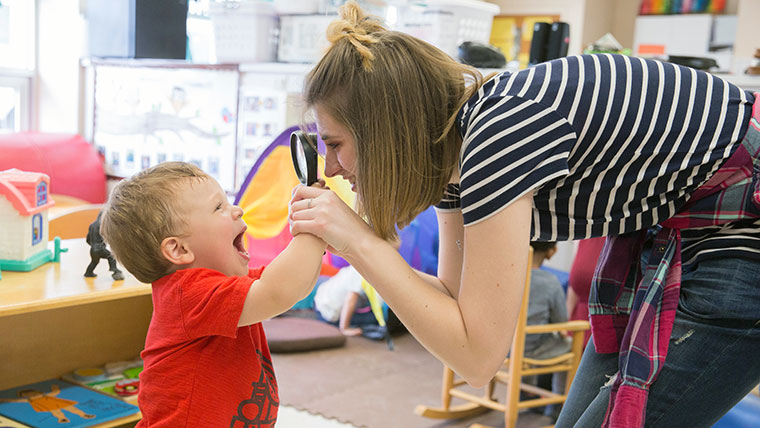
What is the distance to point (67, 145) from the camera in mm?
3900

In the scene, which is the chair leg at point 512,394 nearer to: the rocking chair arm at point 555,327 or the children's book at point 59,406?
the rocking chair arm at point 555,327

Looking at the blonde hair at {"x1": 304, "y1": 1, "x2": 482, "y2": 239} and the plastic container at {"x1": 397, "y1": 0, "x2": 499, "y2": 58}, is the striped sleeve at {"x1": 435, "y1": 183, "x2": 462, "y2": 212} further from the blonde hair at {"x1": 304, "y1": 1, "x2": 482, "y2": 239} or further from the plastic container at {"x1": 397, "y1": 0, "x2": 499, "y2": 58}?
the plastic container at {"x1": 397, "y1": 0, "x2": 499, "y2": 58}

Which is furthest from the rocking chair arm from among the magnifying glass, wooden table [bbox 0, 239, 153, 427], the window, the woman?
the window

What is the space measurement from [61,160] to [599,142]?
348cm

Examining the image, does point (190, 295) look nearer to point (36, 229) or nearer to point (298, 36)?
point (36, 229)

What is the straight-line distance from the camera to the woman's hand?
100cm

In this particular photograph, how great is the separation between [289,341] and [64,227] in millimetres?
1247

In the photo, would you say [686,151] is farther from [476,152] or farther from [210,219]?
[210,219]

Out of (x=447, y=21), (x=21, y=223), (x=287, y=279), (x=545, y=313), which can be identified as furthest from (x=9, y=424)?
(x=447, y=21)

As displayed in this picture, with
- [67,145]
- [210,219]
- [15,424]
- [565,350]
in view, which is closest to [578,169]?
[210,219]

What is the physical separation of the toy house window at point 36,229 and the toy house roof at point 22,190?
21mm

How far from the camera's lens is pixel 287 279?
1.04 m

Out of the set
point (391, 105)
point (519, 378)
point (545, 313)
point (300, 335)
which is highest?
point (391, 105)

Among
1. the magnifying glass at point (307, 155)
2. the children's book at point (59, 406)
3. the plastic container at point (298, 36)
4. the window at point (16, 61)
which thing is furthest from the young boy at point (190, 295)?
the window at point (16, 61)
